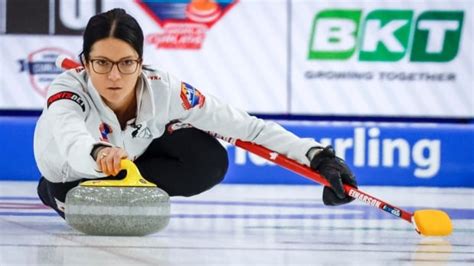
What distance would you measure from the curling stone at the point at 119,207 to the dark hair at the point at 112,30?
39 cm

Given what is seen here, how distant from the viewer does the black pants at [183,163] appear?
12.7 feet

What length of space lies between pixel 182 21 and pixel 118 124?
12.0 ft

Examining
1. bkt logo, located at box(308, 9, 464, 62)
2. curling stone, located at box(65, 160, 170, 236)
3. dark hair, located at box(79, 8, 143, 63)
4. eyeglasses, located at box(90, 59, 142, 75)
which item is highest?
bkt logo, located at box(308, 9, 464, 62)

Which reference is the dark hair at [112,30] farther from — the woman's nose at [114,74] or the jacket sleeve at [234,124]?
the jacket sleeve at [234,124]

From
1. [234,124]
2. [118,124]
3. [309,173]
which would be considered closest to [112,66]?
[118,124]

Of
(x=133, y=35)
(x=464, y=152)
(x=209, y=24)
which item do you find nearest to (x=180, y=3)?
(x=209, y=24)

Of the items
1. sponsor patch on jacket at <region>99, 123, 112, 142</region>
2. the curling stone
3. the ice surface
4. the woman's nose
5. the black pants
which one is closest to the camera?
the ice surface

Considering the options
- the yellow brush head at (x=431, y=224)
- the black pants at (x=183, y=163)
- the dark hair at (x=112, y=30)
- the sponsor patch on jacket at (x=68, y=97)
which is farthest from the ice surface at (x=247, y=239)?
the dark hair at (x=112, y=30)

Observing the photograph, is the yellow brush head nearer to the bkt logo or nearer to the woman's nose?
the woman's nose

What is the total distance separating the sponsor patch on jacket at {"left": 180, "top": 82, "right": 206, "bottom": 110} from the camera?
3576 mm

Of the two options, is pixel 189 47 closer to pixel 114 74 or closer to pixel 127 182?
pixel 114 74

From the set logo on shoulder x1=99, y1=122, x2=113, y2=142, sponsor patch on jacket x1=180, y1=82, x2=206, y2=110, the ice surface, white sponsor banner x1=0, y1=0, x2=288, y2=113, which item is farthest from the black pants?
white sponsor banner x1=0, y1=0, x2=288, y2=113

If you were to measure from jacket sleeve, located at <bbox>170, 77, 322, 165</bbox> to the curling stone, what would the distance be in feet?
1.59

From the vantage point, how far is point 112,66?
3234mm
